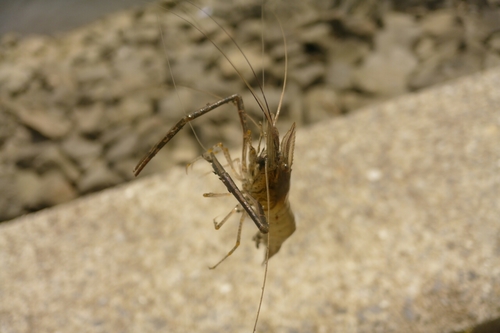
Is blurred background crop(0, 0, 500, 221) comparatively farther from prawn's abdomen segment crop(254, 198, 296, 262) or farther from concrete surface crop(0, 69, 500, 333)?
prawn's abdomen segment crop(254, 198, 296, 262)

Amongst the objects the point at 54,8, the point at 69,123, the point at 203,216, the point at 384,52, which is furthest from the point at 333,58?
the point at 54,8

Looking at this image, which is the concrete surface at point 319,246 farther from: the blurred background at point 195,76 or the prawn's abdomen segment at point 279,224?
the prawn's abdomen segment at point 279,224

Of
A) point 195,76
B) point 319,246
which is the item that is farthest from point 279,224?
point 195,76

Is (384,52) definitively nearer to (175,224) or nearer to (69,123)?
(175,224)

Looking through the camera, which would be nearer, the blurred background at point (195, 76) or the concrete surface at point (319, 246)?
the concrete surface at point (319, 246)

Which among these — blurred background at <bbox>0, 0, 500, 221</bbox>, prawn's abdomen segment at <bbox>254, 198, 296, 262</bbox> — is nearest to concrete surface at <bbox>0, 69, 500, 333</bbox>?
blurred background at <bbox>0, 0, 500, 221</bbox>

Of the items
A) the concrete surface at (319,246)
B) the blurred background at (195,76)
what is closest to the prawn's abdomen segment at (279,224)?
the concrete surface at (319,246)
